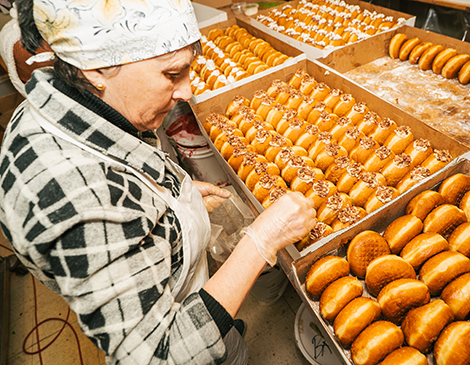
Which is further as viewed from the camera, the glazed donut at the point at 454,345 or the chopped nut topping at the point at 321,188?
the chopped nut topping at the point at 321,188

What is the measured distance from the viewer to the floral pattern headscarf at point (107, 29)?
0.82 meters

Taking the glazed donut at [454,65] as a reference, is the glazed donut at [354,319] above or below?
below

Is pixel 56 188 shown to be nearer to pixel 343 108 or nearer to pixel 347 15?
pixel 343 108

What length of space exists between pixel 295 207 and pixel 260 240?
0.26m

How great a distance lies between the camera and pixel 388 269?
47.9 inches

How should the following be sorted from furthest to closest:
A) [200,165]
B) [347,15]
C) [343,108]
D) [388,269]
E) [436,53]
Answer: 1. [347,15]
2. [200,165]
3. [436,53]
4. [343,108]
5. [388,269]

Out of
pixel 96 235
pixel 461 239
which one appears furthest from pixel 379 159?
pixel 96 235

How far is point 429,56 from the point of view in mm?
2721

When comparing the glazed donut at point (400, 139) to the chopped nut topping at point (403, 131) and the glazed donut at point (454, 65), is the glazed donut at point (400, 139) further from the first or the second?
the glazed donut at point (454, 65)

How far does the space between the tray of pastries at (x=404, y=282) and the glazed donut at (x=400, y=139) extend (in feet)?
1.47

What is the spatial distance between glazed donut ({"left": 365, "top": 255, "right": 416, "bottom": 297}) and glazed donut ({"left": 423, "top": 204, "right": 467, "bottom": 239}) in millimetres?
293

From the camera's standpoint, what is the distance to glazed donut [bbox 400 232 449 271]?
1.25 meters

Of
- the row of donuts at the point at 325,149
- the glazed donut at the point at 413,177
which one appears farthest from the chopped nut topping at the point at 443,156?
the glazed donut at the point at 413,177

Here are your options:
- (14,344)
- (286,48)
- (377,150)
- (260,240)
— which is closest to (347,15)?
(286,48)
